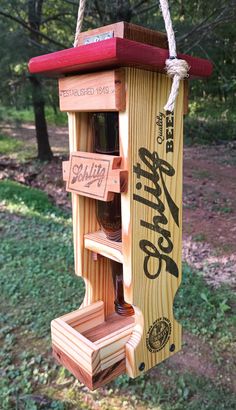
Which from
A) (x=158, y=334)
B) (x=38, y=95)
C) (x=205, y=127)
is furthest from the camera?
(x=205, y=127)

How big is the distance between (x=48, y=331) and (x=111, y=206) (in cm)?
173

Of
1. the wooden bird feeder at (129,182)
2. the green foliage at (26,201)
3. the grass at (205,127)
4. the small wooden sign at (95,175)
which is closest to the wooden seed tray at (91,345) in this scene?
the wooden bird feeder at (129,182)

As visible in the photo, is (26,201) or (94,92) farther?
(26,201)

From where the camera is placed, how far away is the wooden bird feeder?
828 millimetres

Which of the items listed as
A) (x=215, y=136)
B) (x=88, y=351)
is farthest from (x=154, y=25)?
(x=215, y=136)

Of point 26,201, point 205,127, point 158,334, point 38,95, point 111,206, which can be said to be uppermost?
point 38,95

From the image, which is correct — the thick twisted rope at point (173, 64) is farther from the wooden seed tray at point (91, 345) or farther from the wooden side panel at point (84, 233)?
Result: the wooden seed tray at point (91, 345)

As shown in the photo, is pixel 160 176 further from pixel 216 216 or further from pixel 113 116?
pixel 216 216

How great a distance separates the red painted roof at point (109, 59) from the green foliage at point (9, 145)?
873 centimetres

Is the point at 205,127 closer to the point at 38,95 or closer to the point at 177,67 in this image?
the point at 38,95

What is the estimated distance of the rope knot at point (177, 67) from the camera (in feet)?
2.65

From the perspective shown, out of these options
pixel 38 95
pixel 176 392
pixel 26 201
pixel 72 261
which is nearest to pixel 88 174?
pixel 176 392

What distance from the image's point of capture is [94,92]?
88 cm

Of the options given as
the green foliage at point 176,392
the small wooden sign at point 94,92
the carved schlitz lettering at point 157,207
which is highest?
the small wooden sign at point 94,92
